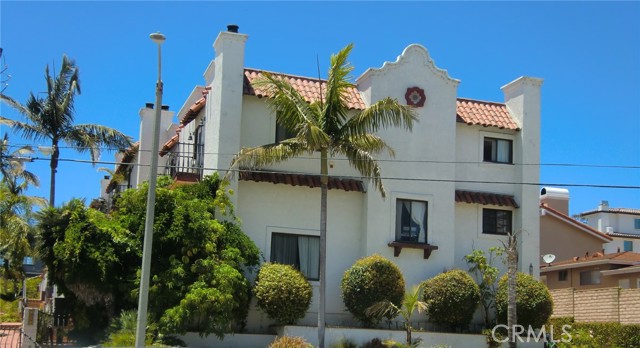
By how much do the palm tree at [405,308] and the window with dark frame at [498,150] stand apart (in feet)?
22.8

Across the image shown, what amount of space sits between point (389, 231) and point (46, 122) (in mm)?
14313

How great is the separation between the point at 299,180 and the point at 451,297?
620 centimetres

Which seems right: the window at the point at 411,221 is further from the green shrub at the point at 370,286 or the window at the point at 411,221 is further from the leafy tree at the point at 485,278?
the green shrub at the point at 370,286

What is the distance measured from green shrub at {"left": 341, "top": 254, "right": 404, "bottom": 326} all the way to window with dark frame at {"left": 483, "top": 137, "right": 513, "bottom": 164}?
685 centimetres

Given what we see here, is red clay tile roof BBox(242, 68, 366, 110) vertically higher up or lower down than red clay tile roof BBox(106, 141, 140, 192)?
higher up

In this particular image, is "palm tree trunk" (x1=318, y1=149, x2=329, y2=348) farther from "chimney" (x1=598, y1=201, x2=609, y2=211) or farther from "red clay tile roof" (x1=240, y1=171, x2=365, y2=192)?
"chimney" (x1=598, y1=201, x2=609, y2=211)

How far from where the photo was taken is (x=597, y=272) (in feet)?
126

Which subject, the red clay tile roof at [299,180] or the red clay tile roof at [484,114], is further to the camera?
the red clay tile roof at [484,114]

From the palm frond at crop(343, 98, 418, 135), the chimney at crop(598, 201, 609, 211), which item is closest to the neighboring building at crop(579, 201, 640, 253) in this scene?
the chimney at crop(598, 201, 609, 211)

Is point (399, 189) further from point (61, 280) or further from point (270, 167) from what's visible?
point (61, 280)

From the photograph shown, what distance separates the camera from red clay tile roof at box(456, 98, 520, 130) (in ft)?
97.9

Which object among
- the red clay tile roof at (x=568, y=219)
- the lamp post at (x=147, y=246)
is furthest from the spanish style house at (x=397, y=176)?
the red clay tile roof at (x=568, y=219)

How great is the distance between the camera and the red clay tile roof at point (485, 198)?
95.0ft

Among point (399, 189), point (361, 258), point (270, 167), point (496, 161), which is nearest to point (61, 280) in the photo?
point (270, 167)
